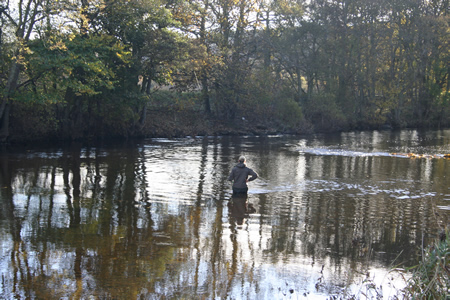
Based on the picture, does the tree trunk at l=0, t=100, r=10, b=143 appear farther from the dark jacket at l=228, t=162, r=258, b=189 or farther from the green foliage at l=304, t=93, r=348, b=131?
the green foliage at l=304, t=93, r=348, b=131

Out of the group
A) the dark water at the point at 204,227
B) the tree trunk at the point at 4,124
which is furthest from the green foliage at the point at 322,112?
the tree trunk at the point at 4,124

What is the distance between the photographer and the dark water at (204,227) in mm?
7371

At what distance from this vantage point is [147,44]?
3120cm

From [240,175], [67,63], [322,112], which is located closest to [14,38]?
[67,63]

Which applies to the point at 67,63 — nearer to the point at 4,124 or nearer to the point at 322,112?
the point at 4,124

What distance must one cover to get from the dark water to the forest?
18.8ft

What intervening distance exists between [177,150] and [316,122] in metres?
23.2

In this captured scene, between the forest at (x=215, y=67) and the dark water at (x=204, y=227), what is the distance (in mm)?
5739

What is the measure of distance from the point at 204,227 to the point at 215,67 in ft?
101

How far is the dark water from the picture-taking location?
290 inches

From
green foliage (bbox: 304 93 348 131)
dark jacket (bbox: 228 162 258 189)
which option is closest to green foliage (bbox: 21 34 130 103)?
dark jacket (bbox: 228 162 258 189)

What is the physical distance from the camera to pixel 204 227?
1098 centimetres

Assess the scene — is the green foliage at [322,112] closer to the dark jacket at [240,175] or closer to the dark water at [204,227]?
the dark water at [204,227]

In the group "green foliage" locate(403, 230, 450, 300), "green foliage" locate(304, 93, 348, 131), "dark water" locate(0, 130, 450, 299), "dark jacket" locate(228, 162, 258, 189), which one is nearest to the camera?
"green foliage" locate(403, 230, 450, 300)
